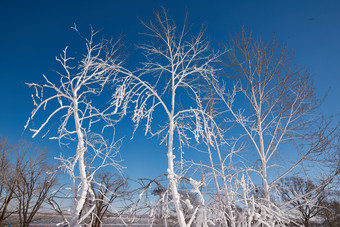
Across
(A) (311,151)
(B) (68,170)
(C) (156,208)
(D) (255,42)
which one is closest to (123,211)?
(C) (156,208)

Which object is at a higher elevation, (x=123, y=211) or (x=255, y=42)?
(x=255, y=42)

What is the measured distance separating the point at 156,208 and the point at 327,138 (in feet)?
14.9

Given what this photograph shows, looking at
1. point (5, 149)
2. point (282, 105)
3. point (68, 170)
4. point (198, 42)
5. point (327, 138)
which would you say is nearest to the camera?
point (68, 170)

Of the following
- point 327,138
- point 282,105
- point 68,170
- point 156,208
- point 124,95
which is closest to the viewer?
point 156,208

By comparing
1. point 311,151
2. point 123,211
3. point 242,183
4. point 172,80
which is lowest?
point 123,211

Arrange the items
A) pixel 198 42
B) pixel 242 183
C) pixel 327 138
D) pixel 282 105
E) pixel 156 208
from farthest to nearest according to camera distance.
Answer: pixel 282 105, pixel 327 138, pixel 198 42, pixel 242 183, pixel 156 208

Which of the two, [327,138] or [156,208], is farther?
[327,138]

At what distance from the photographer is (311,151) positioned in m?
5.20

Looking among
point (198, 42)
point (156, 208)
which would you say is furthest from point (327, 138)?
point (156, 208)

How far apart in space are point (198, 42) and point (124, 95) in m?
1.82

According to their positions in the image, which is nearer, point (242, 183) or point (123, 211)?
point (123, 211)

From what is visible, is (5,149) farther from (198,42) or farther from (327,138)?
(327,138)

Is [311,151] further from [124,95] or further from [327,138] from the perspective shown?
[124,95]

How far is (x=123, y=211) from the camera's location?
8.86 feet
